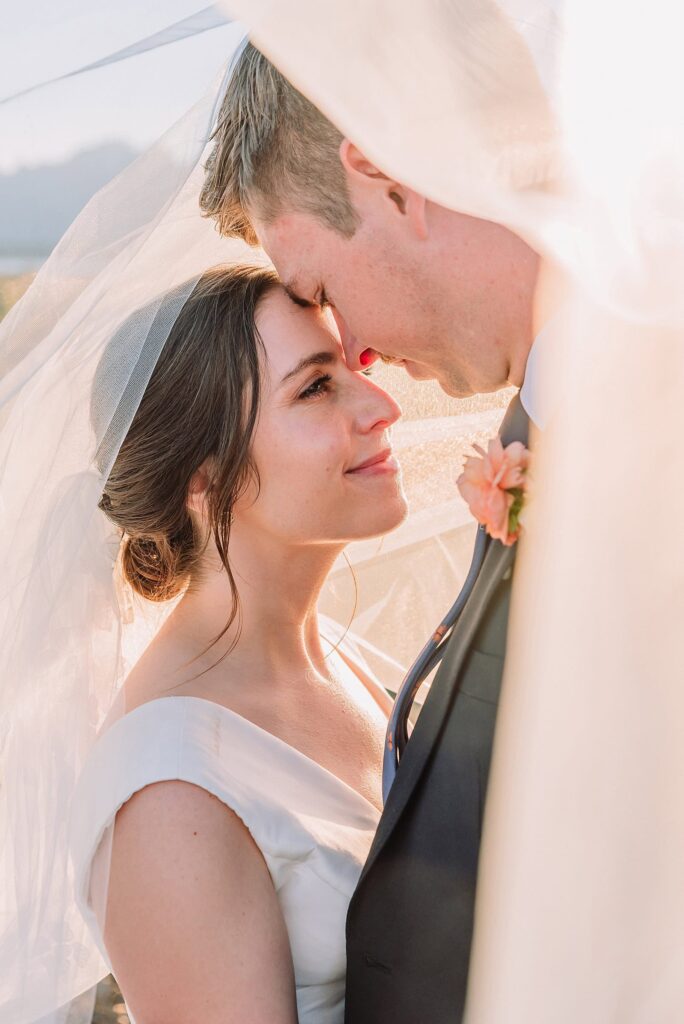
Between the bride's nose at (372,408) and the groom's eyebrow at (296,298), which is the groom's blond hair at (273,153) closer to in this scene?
the groom's eyebrow at (296,298)

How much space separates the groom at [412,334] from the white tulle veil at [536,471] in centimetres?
14

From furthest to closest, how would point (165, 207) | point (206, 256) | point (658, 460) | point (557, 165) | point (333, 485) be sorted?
point (333, 485), point (206, 256), point (165, 207), point (557, 165), point (658, 460)

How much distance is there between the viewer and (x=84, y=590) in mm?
2131

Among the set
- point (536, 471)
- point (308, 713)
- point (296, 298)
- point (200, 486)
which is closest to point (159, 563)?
point (200, 486)

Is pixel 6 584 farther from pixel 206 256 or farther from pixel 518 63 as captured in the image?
pixel 518 63

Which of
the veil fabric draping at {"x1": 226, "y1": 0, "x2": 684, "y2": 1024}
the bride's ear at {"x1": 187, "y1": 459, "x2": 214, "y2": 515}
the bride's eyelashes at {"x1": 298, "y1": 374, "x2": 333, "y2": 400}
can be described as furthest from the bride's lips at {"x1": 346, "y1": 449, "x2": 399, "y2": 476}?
the veil fabric draping at {"x1": 226, "y1": 0, "x2": 684, "y2": 1024}

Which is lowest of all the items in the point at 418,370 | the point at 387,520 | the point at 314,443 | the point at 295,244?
the point at 387,520

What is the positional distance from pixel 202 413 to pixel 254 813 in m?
0.89

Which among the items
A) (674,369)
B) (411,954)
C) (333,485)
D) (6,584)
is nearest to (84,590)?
(6,584)

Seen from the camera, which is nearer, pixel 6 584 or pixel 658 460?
pixel 658 460

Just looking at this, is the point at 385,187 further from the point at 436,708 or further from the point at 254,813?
the point at 254,813

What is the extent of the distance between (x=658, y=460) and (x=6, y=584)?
50.8 inches

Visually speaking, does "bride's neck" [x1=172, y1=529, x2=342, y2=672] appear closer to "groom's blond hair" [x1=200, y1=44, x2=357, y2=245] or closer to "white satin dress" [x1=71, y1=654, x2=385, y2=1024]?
"white satin dress" [x1=71, y1=654, x2=385, y2=1024]

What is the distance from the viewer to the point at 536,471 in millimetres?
1477
